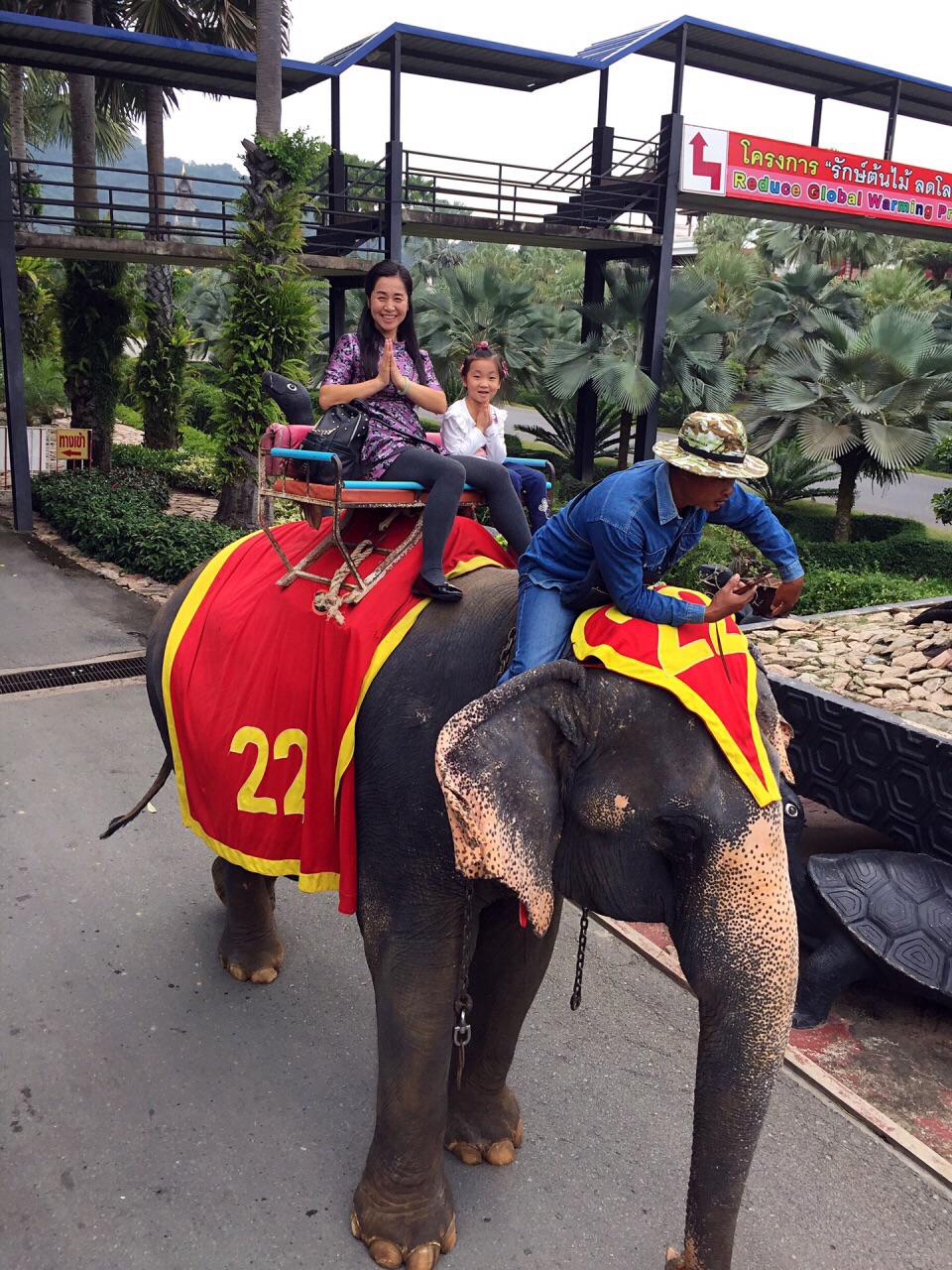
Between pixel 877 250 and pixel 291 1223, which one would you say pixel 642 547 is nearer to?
pixel 291 1223

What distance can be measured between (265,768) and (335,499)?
933mm

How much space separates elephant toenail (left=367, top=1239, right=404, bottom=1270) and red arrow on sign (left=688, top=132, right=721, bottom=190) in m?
16.0

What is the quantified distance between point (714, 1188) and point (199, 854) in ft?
13.0

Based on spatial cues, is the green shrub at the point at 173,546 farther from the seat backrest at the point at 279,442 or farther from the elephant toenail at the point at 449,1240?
the elephant toenail at the point at 449,1240

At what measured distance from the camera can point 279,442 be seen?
3949mm

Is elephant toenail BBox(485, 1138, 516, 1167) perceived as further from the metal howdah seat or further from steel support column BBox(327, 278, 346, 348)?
steel support column BBox(327, 278, 346, 348)

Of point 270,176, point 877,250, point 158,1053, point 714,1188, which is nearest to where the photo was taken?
point 714,1188

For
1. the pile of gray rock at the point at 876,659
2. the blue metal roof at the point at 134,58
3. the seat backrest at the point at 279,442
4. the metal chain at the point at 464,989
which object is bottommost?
the pile of gray rock at the point at 876,659

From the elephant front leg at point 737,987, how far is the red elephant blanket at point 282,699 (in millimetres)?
1193

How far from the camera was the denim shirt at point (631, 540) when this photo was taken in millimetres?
2615

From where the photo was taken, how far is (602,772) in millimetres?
2482

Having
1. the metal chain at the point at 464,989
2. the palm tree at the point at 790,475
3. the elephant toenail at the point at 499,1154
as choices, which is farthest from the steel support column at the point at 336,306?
the metal chain at the point at 464,989

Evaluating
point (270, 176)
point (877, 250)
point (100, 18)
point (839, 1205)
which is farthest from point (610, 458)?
point (839, 1205)

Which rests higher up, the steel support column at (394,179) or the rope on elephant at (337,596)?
the steel support column at (394,179)
